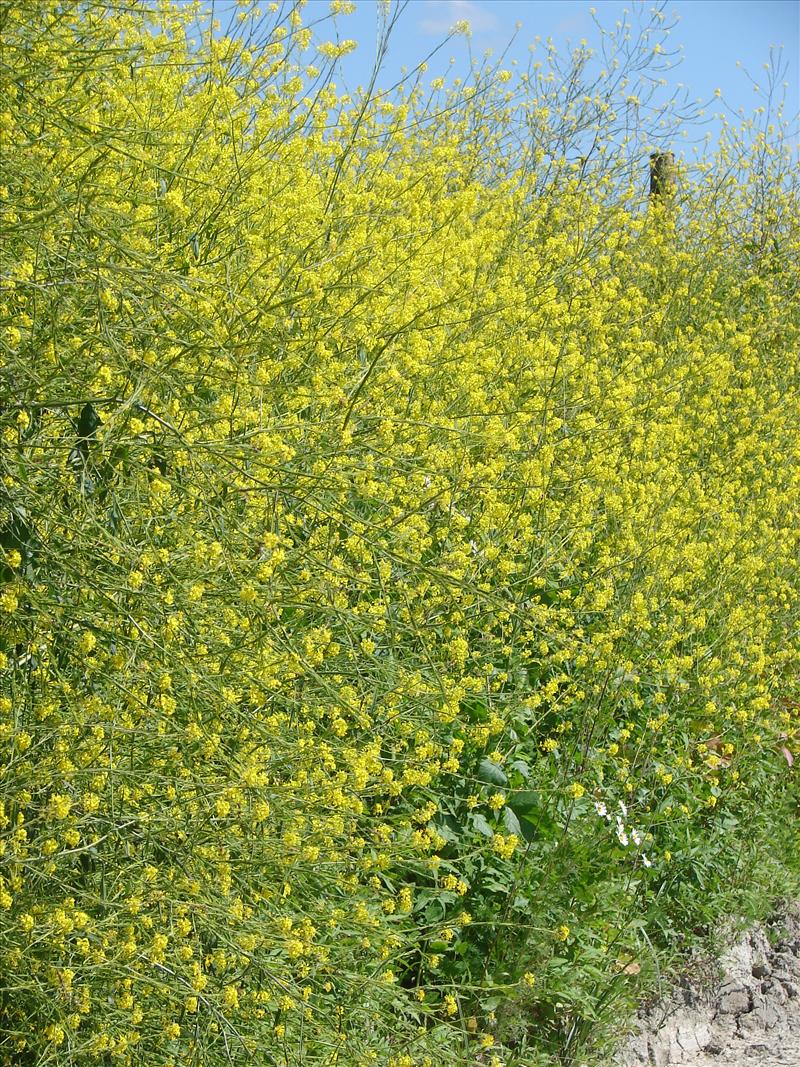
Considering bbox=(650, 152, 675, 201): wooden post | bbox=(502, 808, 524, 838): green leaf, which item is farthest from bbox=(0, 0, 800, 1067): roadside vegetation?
bbox=(650, 152, 675, 201): wooden post

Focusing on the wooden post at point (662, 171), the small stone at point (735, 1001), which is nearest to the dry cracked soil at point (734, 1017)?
the small stone at point (735, 1001)

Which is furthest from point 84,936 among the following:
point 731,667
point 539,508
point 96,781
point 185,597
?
point 731,667

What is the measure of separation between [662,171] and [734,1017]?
6971 mm

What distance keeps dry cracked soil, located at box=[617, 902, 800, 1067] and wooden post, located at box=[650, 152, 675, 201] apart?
636 cm

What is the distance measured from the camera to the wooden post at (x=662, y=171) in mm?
9336

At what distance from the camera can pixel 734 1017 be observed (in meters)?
3.97

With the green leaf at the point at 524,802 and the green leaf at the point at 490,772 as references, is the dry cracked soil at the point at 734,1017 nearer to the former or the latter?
the green leaf at the point at 524,802

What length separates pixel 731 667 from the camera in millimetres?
4793

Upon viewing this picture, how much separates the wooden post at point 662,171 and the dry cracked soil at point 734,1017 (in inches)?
250

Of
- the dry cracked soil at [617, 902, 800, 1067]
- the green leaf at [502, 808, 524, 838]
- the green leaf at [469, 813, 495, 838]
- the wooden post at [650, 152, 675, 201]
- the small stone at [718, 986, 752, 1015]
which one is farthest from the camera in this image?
the wooden post at [650, 152, 675, 201]

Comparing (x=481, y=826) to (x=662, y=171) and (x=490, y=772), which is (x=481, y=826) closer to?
(x=490, y=772)

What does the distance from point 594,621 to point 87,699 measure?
91.4 inches

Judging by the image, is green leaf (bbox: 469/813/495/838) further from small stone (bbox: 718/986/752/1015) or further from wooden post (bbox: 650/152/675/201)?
wooden post (bbox: 650/152/675/201)

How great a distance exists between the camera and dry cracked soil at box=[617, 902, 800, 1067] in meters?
3.75
